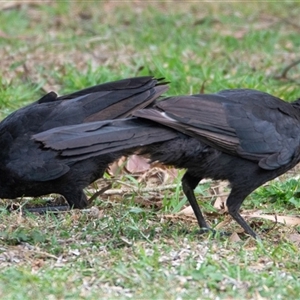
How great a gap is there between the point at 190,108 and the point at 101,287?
59.0 inches

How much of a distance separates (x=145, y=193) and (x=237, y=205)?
1327mm

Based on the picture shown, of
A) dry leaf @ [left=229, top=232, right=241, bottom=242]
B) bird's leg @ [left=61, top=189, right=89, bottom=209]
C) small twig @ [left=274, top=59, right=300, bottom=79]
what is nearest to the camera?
dry leaf @ [left=229, top=232, right=241, bottom=242]

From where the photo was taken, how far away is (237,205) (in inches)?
248

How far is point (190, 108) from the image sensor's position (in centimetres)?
595

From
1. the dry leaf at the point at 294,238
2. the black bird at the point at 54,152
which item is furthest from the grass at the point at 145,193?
the black bird at the point at 54,152

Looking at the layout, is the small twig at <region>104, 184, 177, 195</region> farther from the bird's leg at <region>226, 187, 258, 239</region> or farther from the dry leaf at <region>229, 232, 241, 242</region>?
the dry leaf at <region>229, 232, 241, 242</region>

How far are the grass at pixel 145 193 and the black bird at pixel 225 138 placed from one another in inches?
18.7

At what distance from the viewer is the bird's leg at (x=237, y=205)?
625cm

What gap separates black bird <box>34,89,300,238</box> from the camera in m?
5.85

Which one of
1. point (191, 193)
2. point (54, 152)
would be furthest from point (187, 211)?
point (54, 152)

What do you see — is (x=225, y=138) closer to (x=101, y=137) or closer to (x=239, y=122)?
(x=239, y=122)

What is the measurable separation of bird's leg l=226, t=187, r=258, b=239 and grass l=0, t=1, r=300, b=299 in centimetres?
16

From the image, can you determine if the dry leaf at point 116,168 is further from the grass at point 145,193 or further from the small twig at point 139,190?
the grass at point 145,193

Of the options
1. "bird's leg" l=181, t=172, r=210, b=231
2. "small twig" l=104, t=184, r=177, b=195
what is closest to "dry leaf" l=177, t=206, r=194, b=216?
"bird's leg" l=181, t=172, r=210, b=231
